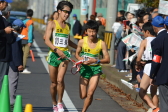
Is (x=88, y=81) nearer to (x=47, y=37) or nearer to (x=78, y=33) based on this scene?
(x=47, y=37)

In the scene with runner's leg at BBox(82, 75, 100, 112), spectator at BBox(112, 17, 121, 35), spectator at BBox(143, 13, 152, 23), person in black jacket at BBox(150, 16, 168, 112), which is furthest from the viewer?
spectator at BBox(112, 17, 121, 35)

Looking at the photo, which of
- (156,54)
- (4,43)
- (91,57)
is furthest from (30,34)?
(156,54)

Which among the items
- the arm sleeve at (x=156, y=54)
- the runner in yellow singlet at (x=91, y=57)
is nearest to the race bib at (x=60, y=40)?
the runner in yellow singlet at (x=91, y=57)

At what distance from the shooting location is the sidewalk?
1066 cm

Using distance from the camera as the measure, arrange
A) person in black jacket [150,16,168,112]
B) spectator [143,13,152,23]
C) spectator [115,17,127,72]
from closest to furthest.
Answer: person in black jacket [150,16,168,112]
spectator [143,13,152,23]
spectator [115,17,127,72]

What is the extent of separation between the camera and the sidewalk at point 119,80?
1066 cm

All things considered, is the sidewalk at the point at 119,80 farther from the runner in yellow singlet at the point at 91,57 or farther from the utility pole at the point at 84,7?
the utility pole at the point at 84,7

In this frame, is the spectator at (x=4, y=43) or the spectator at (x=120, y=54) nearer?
the spectator at (x=4, y=43)

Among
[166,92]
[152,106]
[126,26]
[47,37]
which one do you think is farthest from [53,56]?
[126,26]

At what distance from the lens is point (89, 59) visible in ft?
27.7

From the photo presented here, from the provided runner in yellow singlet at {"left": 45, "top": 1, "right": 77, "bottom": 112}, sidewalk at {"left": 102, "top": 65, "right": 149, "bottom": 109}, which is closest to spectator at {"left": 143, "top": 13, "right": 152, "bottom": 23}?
sidewalk at {"left": 102, "top": 65, "right": 149, "bottom": 109}

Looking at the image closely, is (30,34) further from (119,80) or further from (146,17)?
(146,17)

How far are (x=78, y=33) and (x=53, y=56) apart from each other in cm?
1406

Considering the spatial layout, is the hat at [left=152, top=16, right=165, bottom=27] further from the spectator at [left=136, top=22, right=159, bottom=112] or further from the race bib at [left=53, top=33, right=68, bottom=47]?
the race bib at [left=53, top=33, right=68, bottom=47]
